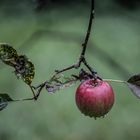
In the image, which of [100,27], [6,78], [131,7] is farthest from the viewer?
[131,7]

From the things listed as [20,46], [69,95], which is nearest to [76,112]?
[69,95]

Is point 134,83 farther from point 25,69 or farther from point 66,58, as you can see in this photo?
point 66,58

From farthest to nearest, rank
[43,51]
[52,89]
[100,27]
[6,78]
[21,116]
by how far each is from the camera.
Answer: [100,27] < [43,51] < [6,78] < [21,116] < [52,89]

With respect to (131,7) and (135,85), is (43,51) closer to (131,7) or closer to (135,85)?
(131,7)

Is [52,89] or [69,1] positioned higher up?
[52,89]

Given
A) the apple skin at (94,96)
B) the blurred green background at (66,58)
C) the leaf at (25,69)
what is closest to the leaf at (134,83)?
the apple skin at (94,96)

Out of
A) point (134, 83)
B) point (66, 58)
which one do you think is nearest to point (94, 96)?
point (134, 83)
